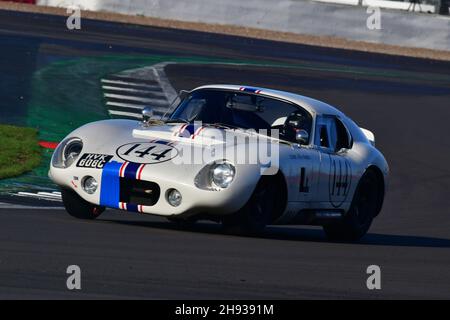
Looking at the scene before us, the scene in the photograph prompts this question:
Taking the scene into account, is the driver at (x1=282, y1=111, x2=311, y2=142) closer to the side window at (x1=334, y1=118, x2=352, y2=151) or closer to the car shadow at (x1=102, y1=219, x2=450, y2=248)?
the side window at (x1=334, y1=118, x2=352, y2=151)

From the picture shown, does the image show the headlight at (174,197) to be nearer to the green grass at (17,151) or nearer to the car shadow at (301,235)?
the car shadow at (301,235)

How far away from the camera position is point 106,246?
7.89 meters

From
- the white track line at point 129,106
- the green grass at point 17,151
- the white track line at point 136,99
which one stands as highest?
the white track line at point 136,99

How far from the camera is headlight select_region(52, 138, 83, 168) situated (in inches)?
372

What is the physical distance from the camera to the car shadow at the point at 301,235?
9773mm

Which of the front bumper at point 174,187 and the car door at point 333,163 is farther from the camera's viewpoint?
the car door at point 333,163

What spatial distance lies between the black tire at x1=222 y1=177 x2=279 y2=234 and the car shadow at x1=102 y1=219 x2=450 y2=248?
0.62 feet

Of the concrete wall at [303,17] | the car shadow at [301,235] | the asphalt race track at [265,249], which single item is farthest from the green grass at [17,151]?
the concrete wall at [303,17]

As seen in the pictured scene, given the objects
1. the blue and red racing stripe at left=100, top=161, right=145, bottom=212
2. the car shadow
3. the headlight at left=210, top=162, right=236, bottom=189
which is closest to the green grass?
the car shadow

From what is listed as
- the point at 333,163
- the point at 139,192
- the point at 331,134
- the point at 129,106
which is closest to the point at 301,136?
the point at 333,163

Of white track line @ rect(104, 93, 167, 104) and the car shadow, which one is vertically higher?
white track line @ rect(104, 93, 167, 104)

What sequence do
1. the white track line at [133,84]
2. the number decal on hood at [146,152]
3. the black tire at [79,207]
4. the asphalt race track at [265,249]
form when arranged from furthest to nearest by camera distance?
the white track line at [133,84] < the black tire at [79,207] < the number decal on hood at [146,152] < the asphalt race track at [265,249]

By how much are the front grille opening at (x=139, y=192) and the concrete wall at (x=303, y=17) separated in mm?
25955

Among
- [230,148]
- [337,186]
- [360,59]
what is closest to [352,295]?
[230,148]
